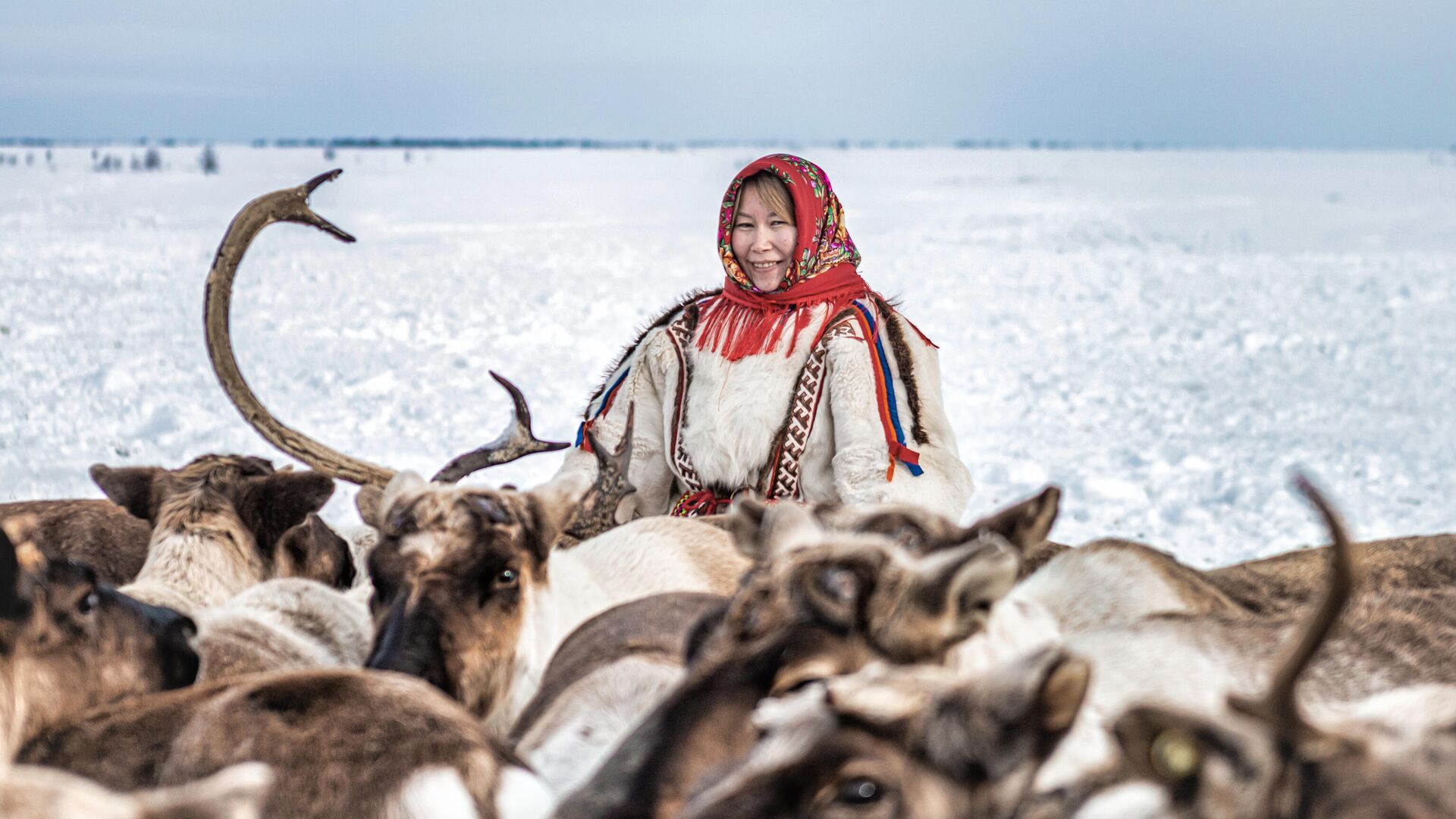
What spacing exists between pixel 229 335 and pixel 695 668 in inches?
96.5

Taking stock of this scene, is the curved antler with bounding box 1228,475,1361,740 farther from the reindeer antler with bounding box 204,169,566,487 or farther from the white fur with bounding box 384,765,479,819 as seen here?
the reindeer antler with bounding box 204,169,566,487

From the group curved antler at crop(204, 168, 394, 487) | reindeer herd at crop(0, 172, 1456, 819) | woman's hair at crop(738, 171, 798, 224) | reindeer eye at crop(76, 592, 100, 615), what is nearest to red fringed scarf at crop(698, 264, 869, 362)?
woman's hair at crop(738, 171, 798, 224)

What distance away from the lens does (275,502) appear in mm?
3498

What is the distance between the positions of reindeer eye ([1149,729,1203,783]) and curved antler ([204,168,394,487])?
2703mm

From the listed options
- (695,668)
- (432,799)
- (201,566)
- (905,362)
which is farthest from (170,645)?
(905,362)

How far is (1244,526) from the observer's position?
820 cm

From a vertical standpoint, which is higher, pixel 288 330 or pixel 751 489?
pixel 751 489

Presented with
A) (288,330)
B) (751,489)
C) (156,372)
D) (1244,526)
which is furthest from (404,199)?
(751,489)

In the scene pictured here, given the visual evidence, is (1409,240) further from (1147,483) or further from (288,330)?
(288,330)

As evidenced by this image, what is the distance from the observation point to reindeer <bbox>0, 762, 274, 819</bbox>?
148cm

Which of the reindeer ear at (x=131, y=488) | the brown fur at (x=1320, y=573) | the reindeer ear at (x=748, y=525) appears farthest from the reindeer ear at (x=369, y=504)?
the brown fur at (x=1320, y=573)

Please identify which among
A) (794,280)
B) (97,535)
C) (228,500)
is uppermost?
(794,280)

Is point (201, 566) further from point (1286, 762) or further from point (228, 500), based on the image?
point (1286, 762)

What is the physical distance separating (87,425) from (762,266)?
732 cm
